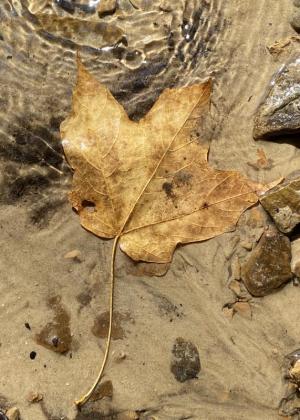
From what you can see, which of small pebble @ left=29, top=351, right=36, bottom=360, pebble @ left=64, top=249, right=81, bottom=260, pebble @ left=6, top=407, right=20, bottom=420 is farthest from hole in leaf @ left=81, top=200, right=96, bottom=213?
pebble @ left=6, top=407, right=20, bottom=420

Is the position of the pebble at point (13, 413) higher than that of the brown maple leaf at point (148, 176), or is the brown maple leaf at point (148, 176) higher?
the brown maple leaf at point (148, 176)

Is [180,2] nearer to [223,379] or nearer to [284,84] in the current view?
[284,84]

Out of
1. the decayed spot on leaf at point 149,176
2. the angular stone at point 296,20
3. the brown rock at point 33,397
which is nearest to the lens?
the decayed spot on leaf at point 149,176

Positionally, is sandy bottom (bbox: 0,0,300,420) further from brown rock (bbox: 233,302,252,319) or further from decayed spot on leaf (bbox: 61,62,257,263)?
decayed spot on leaf (bbox: 61,62,257,263)

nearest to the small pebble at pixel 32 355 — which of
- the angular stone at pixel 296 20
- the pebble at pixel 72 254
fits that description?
the pebble at pixel 72 254

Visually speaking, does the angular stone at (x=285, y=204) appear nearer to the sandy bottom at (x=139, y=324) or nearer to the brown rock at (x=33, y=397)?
the sandy bottom at (x=139, y=324)

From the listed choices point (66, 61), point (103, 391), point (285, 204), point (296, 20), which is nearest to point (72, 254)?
point (103, 391)
